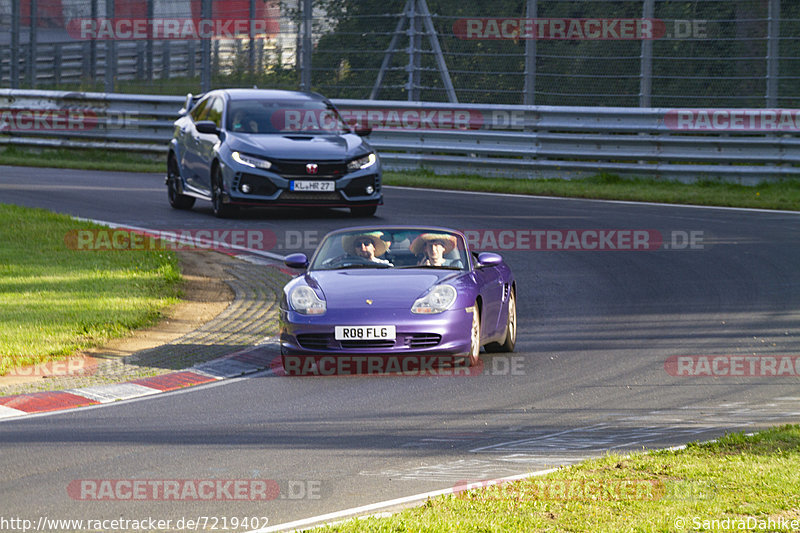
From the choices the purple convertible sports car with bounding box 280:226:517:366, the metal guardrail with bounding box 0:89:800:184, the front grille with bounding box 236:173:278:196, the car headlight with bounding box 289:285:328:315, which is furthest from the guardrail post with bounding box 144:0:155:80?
the car headlight with bounding box 289:285:328:315

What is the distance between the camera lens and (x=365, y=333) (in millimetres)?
10000

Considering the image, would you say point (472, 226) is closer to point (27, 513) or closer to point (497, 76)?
point (497, 76)

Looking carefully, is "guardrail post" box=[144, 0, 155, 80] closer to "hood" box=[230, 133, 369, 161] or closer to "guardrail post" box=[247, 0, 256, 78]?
"guardrail post" box=[247, 0, 256, 78]

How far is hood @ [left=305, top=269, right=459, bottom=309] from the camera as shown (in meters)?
10.2

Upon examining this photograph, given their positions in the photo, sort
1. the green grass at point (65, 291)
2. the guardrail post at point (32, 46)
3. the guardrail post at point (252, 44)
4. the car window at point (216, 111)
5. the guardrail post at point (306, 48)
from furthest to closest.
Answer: the guardrail post at point (32, 46)
the guardrail post at point (252, 44)
the guardrail post at point (306, 48)
the car window at point (216, 111)
the green grass at point (65, 291)

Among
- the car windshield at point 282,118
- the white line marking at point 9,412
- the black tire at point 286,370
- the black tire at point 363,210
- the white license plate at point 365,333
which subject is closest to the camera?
the white line marking at point 9,412

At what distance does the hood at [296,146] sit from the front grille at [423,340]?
8.29 metres

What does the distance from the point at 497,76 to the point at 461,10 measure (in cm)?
147

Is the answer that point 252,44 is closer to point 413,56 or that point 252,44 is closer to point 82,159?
point 413,56

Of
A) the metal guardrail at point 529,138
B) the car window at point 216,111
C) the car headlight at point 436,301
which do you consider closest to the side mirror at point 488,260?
A: the car headlight at point 436,301

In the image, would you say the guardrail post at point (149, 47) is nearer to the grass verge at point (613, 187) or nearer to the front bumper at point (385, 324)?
the grass verge at point (613, 187)

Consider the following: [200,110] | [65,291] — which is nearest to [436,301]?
[65,291]

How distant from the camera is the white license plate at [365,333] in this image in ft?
32.8

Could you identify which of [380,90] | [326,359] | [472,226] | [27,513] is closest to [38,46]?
[380,90]
